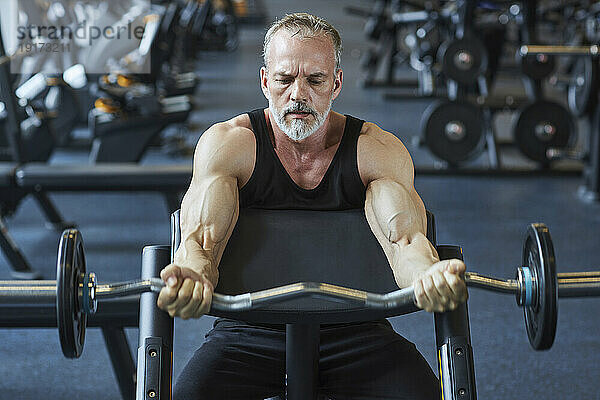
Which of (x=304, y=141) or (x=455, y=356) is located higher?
(x=304, y=141)

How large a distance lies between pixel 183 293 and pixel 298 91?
468mm

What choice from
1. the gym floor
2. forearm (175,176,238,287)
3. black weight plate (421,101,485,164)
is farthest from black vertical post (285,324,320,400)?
black weight plate (421,101,485,164)

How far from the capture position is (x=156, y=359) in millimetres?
1259

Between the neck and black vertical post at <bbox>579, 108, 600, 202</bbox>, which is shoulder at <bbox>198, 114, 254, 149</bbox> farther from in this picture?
black vertical post at <bbox>579, 108, 600, 202</bbox>

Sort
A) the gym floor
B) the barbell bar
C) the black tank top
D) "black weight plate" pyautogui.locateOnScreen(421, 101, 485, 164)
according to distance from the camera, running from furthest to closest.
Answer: "black weight plate" pyautogui.locateOnScreen(421, 101, 485, 164)
the barbell bar
the gym floor
the black tank top

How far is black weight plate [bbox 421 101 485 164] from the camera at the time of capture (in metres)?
4.32

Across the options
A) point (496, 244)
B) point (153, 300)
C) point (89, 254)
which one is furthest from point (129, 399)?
point (496, 244)

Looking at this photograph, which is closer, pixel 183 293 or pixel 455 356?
pixel 183 293

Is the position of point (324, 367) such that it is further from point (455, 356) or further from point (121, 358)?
point (121, 358)

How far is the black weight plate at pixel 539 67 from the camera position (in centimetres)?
446

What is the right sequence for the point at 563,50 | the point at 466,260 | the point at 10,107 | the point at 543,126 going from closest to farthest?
the point at 10,107, the point at 466,260, the point at 563,50, the point at 543,126

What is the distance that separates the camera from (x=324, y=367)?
4.66 ft

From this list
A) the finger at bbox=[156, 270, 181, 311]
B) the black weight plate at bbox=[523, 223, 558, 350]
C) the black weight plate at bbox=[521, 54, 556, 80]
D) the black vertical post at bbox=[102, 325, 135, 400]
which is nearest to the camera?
the finger at bbox=[156, 270, 181, 311]

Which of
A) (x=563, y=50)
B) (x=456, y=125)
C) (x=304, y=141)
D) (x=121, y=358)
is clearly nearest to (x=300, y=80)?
(x=304, y=141)
